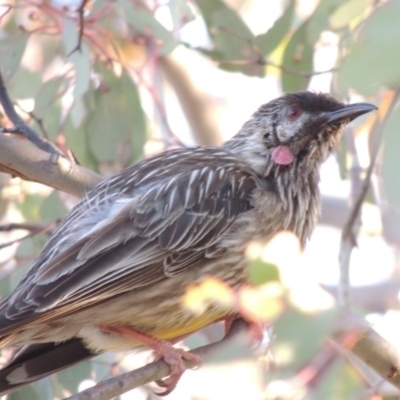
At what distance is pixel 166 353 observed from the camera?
107 inches

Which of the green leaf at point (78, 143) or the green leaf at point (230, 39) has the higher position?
the green leaf at point (230, 39)

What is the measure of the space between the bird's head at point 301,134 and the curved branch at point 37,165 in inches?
23.8

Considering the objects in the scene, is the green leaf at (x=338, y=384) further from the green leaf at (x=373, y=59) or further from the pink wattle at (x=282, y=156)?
the pink wattle at (x=282, y=156)

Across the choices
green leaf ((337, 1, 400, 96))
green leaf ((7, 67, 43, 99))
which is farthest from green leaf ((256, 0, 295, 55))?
green leaf ((337, 1, 400, 96))

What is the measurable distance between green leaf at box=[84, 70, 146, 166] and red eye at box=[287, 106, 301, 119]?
59 centimetres

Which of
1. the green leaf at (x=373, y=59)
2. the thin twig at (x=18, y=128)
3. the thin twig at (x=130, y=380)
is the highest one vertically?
the green leaf at (x=373, y=59)

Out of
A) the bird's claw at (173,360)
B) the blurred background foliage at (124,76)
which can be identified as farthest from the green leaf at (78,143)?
the bird's claw at (173,360)

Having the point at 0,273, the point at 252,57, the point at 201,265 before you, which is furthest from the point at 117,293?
the point at 0,273

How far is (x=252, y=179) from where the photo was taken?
2994 millimetres

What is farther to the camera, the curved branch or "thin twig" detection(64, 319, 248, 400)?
the curved branch

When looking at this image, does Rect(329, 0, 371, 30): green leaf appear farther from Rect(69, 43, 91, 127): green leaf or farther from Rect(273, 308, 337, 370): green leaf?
Rect(273, 308, 337, 370): green leaf

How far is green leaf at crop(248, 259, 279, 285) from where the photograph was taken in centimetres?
164

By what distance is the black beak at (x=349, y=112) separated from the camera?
9.74ft

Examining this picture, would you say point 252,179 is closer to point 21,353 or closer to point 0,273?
point 21,353
